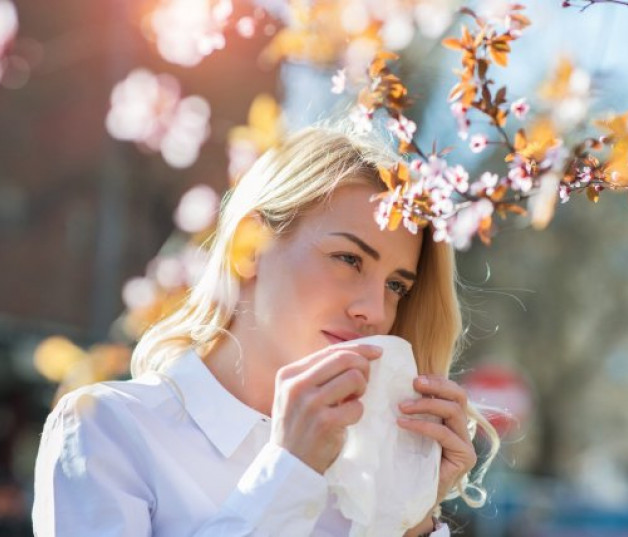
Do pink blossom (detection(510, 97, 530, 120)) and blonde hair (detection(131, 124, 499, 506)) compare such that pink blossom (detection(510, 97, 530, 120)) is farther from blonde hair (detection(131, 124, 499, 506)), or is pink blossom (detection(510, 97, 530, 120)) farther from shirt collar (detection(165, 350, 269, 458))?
shirt collar (detection(165, 350, 269, 458))

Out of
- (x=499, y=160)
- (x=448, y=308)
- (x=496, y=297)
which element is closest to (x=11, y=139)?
(x=499, y=160)

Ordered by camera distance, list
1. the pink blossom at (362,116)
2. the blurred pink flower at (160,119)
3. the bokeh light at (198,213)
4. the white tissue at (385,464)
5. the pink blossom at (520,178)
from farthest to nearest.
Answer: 1. the blurred pink flower at (160,119)
2. the bokeh light at (198,213)
3. the white tissue at (385,464)
4. the pink blossom at (362,116)
5. the pink blossom at (520,178)

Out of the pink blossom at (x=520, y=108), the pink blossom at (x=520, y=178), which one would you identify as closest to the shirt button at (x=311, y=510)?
the pink blossom at (x=520, y=178)

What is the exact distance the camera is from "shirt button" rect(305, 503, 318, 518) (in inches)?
87.7

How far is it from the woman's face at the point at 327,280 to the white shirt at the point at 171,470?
0.18 m

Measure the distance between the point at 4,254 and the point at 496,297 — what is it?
999 cm

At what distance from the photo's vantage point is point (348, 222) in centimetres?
260

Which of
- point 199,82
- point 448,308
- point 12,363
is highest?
point 199,82

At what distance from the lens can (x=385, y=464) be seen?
2463mm

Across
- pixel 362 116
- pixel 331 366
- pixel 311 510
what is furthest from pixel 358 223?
pixel 311 510

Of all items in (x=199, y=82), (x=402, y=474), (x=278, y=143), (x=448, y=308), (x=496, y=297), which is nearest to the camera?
(x=402, y=474)

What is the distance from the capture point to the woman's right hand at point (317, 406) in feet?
7.32

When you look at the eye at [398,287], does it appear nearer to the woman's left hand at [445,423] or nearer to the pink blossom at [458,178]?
the woman's left hand at [445,423]

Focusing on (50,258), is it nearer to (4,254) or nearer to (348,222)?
(4,254)
